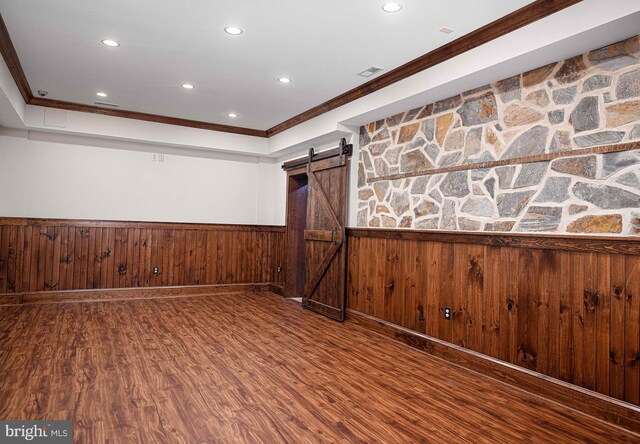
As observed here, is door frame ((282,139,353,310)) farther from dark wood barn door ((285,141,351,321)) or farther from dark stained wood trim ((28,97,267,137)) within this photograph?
dark stained wood trim ((28,97,267,137))

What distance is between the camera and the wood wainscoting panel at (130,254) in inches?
223

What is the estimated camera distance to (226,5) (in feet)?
9.89

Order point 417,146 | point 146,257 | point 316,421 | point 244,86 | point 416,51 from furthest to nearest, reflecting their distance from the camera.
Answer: point 146,257
point 244,86
point 417,146
point 416,51
point 316,421

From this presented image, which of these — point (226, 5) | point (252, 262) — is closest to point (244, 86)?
point (226, 5)

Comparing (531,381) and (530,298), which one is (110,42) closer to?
(530,298)

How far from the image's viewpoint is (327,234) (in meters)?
5.56

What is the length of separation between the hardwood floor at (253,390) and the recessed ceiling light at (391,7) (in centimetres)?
274

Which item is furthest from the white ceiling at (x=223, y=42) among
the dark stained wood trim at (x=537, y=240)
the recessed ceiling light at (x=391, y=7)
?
the dark stained wood trim at (x=537, y=240)

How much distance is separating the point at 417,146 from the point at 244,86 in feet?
6.88

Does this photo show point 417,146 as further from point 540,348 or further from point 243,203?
point 243,203

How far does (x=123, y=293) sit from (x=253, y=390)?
13.6 feet

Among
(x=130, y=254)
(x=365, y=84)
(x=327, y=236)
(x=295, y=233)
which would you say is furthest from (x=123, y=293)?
(x=365, y=84)
